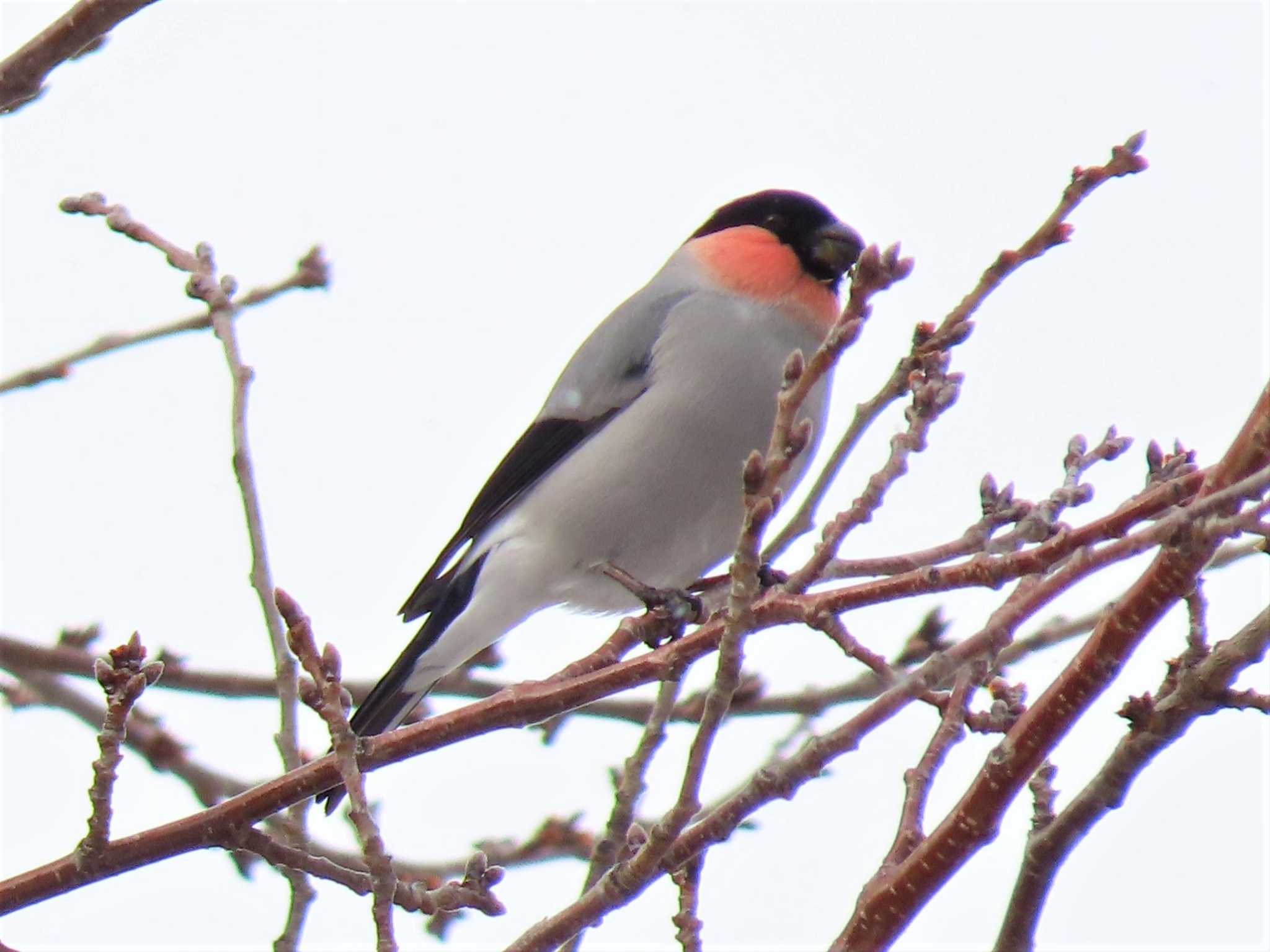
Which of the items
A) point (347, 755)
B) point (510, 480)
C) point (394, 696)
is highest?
point (510, 480)

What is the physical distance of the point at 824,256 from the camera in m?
5.10

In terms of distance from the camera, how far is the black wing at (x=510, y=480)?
173 inches

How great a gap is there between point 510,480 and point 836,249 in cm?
137

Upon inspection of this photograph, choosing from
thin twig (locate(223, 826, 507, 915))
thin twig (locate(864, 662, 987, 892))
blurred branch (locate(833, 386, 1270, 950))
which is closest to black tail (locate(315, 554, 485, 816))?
thin twig (locate(223, 826, 507, 915))

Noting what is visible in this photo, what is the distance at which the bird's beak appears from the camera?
5.09m

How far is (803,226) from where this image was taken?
5.30m

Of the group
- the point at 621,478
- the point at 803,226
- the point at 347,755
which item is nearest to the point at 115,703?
the point at 347,755

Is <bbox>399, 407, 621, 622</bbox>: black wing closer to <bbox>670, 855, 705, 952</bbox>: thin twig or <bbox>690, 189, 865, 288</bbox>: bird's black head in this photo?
<bbox>690, 189, 865, 288</bbox>: bird's black head

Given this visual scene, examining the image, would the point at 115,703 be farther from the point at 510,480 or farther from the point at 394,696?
the point at 510,480

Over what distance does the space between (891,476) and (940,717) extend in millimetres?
397

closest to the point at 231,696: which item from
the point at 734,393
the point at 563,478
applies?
the point at 563,478

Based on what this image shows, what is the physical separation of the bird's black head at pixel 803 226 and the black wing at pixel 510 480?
1014 mm

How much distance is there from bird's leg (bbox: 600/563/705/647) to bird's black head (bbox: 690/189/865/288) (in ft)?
4.42

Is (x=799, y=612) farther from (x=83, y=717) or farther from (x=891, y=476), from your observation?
(x=83, y=717)
